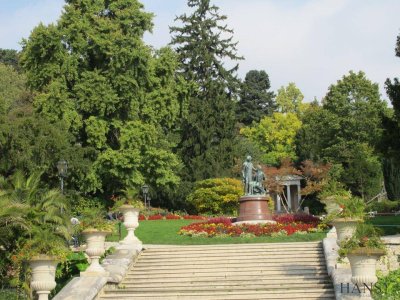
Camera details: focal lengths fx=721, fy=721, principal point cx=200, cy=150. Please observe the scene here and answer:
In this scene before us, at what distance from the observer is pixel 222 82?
166ft

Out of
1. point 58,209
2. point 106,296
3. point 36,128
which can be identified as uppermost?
point 36,128

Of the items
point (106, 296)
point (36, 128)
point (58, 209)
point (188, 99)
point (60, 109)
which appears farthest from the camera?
point (188, 99)

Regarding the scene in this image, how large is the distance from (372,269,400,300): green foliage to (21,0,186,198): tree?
2444 centimetres

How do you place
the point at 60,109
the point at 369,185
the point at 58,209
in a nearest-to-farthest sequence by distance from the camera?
1. the point at 58,209
2. the point at 60,109
3. the point at 369,185

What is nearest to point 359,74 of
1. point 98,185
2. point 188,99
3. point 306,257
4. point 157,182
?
point 188,99

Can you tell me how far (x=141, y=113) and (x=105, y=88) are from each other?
286 centimetres

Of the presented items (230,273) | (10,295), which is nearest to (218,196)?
(230,273)

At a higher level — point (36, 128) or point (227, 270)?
point (36, 128)

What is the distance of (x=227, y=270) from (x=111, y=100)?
68.7 feet

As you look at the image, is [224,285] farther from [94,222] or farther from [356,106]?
[356,106]

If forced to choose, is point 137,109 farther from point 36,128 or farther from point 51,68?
point 36,128

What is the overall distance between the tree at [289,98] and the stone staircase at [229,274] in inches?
2209

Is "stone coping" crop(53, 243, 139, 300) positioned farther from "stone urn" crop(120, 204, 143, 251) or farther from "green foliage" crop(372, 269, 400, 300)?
"green foliage" crop(372, 269, 400, 300)

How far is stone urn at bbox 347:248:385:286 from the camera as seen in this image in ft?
42.1
